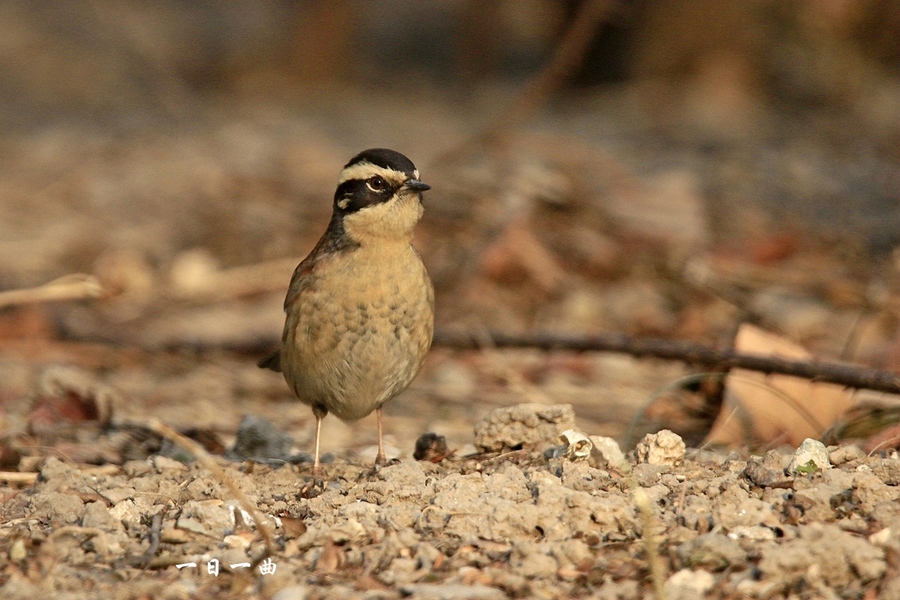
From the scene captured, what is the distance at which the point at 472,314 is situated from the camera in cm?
940

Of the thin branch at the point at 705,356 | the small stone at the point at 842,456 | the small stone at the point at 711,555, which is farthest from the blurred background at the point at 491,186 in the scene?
the small stone at the point at 711,555

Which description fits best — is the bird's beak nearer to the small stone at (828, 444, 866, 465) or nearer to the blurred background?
the blurred background

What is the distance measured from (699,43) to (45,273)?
7683 millimetres

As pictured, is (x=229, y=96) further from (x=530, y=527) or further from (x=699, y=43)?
(x=530, y=527)

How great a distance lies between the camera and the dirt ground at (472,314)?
3.99 metres

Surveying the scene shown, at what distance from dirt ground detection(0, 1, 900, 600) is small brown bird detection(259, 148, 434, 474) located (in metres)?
0.43

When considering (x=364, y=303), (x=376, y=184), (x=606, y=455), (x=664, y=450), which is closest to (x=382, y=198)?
(x=376, y=184)

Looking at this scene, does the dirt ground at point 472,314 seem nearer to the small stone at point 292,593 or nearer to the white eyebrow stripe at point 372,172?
the small stone at point 292,593

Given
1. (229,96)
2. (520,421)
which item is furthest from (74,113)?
(520,421)

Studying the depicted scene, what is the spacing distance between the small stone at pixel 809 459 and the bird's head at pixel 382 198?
6.89ft

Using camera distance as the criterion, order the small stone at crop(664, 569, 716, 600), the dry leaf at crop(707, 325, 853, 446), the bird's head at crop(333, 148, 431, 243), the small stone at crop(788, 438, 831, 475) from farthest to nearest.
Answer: the dry leaf at crop(707, 325, 853, 446), the bird's head at crop(333, 148, 431, 243), the small stone at crop(788, 438, 831, 475), the small stone at crop(664, 569, 716, 600)

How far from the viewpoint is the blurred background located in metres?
8.54

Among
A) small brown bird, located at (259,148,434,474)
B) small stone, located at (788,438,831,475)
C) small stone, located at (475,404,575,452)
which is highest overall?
small brown bird, located at (259,148,434,474)

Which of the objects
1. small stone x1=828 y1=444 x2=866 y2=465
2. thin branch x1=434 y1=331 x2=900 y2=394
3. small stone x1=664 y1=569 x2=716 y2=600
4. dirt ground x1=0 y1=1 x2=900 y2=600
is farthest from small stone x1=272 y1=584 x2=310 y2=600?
thin branch x1=434 y1=331 x2=900 y2=394
